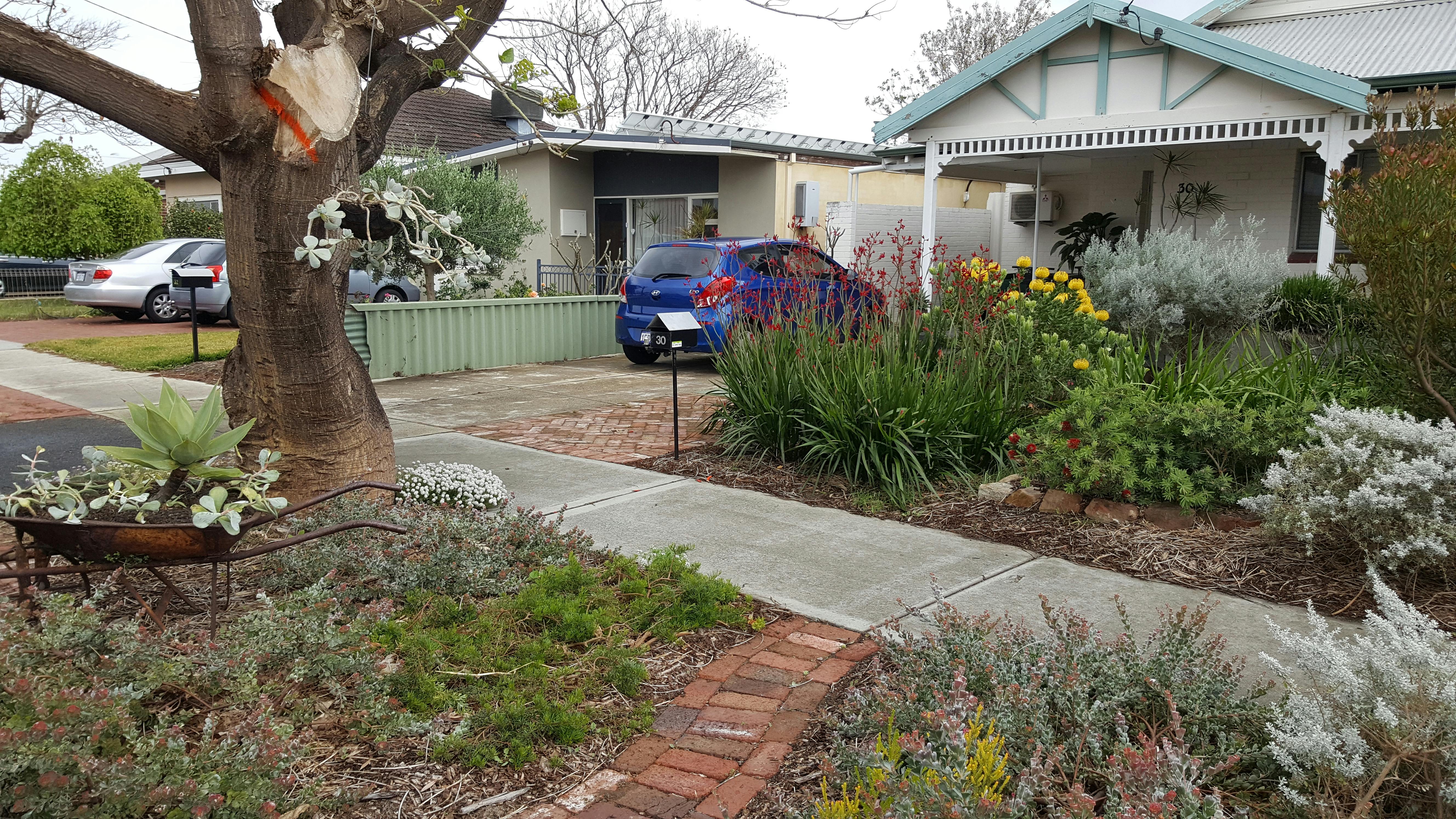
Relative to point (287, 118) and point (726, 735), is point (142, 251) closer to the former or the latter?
point (287, 118)

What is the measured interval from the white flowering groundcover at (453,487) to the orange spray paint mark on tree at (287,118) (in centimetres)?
181

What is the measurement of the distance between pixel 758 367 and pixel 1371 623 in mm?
4715

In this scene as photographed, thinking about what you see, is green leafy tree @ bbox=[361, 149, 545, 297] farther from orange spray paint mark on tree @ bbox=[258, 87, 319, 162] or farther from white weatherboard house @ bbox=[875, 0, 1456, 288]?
orange spray paint mark on tree @ bbox=[258, 87, 319, 162]

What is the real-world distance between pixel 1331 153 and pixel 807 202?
29.7ft

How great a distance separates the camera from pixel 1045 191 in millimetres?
16469

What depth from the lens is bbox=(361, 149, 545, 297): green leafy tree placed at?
1431cm

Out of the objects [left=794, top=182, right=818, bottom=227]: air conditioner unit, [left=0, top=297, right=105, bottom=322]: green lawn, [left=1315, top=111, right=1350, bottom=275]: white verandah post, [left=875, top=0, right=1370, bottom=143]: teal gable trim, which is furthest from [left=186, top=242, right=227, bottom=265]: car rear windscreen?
[left=1315, top=111, right=1350, bottom=275]: white verandah post

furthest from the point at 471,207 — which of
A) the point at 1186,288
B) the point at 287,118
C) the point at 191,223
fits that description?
the point at 191,223

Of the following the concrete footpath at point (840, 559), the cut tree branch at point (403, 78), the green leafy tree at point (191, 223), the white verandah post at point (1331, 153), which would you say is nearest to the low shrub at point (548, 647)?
the concrete footpath at point (840, 559)

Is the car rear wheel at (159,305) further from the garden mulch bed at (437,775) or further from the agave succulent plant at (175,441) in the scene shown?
the garden mulch bed at (437,775)

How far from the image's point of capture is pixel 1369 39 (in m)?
13.3

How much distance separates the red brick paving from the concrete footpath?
4860 millimetres

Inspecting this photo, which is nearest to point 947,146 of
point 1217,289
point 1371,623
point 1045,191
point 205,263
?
point 1045,191

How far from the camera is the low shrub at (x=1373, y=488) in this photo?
4.25 m
